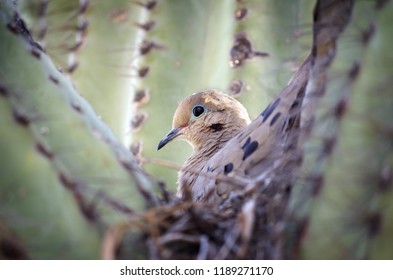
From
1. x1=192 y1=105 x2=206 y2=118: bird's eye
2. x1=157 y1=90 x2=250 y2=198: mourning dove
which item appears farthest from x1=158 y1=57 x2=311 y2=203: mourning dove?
x1=192 y1=105 x2=206 y2=118: bird's eye

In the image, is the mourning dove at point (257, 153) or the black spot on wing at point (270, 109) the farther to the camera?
the black spot on wing at point (270, 109)

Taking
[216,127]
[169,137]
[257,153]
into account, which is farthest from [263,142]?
[216,127]

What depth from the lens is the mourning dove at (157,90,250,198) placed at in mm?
2916

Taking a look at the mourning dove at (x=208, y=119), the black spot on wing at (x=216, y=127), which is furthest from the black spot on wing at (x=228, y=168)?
the black spot on wing at (x=216, y=127)

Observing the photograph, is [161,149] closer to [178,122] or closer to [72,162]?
[178,122]

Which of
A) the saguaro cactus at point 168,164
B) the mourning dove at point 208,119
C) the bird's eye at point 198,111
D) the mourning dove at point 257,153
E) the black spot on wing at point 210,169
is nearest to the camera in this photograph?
the saguaro cactus at point 168,164

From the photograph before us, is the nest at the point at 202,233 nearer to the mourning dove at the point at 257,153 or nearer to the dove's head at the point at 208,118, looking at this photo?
the mourning dove at the point at 257,153

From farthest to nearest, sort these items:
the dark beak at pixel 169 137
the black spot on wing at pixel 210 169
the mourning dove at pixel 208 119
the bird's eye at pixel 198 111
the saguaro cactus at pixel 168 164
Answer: the bird's eye at pixel 198 111
the mourning dove at pixel 208 119
the dark beak at pixel 169 137
the black spot on wing at pixel 210 169
the saguaro cactus at pixel 168 164

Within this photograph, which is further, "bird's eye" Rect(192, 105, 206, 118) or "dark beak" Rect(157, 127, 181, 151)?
"bird's eye" Rect(192, 105, 206, 118)

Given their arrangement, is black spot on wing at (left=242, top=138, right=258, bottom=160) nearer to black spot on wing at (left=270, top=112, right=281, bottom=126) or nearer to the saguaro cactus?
black spot on wing at (left=270, top=112, right=281, bottom=126)

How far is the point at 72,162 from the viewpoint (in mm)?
1658

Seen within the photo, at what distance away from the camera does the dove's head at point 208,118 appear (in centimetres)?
293

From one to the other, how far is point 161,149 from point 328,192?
120cm
